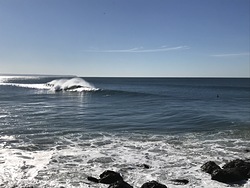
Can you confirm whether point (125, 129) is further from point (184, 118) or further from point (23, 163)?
point (23, 163)

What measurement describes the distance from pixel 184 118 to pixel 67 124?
11.1 metres

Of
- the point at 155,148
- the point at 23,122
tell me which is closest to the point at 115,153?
the point at 155,148

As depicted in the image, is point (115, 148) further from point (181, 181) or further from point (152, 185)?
point (152, 185)

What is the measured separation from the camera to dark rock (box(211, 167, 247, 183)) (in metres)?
12.4

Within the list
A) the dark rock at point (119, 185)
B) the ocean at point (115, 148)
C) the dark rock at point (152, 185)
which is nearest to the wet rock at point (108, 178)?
the ocean at point (115, 148)

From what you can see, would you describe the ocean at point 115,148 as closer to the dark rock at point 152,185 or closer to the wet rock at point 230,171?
the wet rock at point 230,171

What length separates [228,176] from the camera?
40.8 feet

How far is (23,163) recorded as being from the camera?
1444 centimetres

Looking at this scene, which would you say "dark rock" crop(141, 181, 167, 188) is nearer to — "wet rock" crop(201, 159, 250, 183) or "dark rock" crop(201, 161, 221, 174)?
"wet rock" crop(201, 159, 250, 183)

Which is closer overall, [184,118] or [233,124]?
[233,124]

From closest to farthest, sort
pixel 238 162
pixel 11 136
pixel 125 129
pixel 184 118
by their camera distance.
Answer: pixel 238 162
pixel 11 136
pixel 125 129
pixel 184 118

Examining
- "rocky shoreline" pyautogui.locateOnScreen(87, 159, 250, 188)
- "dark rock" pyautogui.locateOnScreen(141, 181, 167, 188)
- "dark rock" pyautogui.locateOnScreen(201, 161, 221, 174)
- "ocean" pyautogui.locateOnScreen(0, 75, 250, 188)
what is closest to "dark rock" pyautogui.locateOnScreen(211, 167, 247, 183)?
"rocky shoreline" pyautogui.locateOnScreen(87, 159, 250, 188)

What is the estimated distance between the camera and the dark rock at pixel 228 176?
12.4 meters

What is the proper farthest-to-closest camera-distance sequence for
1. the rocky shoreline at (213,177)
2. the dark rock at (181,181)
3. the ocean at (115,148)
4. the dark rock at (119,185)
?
the ocean at (115,148)
the dark rock at (181,181)
the rocky shoreline at (213,177)
the dark rock at (119,185)
